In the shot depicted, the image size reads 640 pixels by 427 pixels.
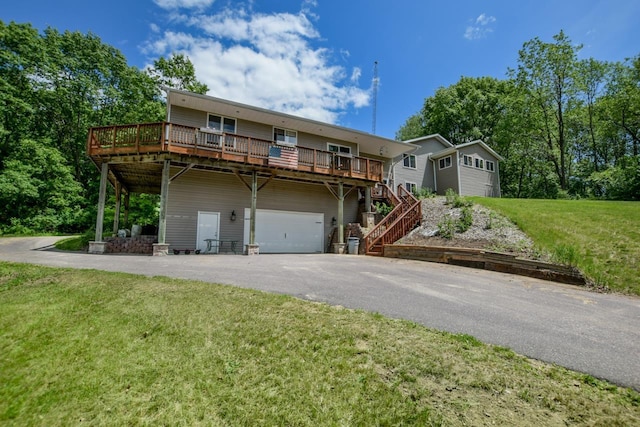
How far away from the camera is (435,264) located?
9.95 meters

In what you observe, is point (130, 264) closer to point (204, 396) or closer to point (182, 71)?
point (204, 396)

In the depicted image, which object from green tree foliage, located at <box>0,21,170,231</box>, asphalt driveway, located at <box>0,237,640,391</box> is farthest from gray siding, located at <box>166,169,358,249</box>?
green tree foliage, located at <box>0,21,170,231</box>

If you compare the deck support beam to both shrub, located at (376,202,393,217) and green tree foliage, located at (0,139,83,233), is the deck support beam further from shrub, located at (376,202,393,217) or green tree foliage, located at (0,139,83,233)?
green tree foliage, located at (0,139,83,233)

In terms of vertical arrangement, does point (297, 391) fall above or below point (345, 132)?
Result: below

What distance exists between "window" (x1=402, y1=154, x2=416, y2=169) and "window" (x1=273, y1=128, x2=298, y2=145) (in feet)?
34.5

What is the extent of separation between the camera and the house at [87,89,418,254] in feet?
36.2

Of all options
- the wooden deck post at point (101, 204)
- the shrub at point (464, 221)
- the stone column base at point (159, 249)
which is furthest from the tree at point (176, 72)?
the shrub at point (464, 221)

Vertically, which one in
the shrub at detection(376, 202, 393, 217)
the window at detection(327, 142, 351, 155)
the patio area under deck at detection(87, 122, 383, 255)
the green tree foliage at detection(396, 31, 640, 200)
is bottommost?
the shrub at detection(376, 202, 393, 217)

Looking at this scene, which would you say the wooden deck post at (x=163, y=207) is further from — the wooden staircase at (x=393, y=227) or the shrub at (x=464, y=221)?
the shrub at (x=464, y=221)

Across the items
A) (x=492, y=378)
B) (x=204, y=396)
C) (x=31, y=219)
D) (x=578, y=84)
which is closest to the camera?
(x=204, y=396)

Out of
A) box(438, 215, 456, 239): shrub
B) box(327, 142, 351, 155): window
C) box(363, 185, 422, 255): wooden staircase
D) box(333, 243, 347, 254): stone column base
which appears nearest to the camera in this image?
box(438, 215, 456, 239): shrub

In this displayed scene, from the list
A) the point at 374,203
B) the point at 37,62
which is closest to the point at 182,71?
the point at 37,62

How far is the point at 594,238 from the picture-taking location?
8500mm

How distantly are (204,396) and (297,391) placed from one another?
777 millimetres
